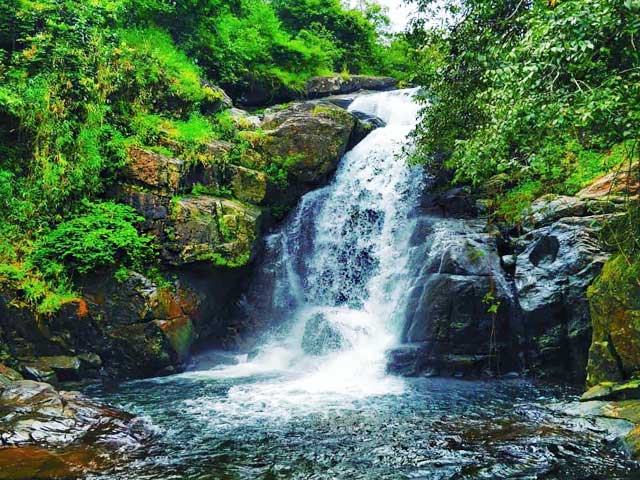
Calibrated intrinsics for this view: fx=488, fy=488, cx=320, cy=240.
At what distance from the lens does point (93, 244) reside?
11.4m

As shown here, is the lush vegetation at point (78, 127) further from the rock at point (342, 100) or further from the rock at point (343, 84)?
the rock at point (343, 84)

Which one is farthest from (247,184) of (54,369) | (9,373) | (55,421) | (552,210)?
(55,421)

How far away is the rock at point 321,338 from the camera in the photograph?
12.7 m

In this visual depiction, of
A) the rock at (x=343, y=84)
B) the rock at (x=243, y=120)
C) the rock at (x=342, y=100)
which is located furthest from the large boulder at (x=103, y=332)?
the rock at (x=343, y=84)

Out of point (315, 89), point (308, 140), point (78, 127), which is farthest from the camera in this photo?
point (315, 89)

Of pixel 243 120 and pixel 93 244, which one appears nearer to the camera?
pixel 93 244

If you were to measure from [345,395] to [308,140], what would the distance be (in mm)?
9361

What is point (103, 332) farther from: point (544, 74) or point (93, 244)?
point (544, 74)

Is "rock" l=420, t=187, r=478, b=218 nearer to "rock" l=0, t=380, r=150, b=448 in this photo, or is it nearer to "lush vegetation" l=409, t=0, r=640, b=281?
"lush vegetation" l=409, t=0, r=640, b=281

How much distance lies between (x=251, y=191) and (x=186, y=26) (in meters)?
8.04

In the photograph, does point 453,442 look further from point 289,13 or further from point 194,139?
point 289,13

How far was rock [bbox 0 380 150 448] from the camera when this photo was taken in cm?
679

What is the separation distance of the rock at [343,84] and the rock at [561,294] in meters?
14.3

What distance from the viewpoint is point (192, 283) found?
12.8 meters
